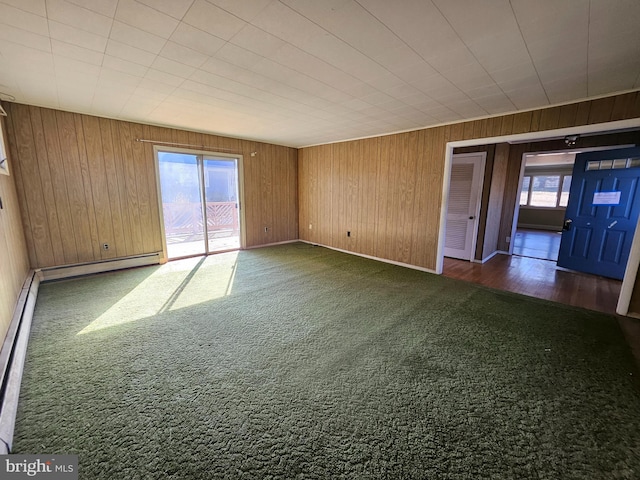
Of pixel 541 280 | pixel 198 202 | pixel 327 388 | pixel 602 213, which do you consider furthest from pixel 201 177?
pixel 602 213

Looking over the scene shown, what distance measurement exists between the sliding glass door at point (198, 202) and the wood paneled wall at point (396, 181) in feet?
6.33

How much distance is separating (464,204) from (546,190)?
7000 millimetres

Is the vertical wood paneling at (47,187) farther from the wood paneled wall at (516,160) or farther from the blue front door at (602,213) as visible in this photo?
the blue front door at (602,213)

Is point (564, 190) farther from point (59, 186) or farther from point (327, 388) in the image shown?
point (59, 186)

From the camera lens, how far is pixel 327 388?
1.79 m

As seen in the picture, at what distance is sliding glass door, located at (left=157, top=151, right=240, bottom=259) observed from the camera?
4836 millimetres

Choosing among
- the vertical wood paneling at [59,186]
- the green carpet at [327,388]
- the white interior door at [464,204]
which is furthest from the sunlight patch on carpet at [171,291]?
the white interior door at [464,204]

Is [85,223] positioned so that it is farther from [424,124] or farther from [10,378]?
[424,124]

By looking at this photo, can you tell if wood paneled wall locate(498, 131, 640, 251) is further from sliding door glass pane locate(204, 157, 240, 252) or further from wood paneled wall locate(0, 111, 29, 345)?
wood paneled wall locate(0, 111, 29, 345)

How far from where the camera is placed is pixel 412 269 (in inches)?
181

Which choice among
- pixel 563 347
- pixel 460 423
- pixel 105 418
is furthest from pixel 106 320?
pixel 563 347

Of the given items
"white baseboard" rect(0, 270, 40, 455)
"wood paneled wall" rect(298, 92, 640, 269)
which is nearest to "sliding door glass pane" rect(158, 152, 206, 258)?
"white baseboard" rect(0, 270, 40, 455)

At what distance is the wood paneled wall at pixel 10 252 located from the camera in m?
2.19

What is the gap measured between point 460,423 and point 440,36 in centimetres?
252
